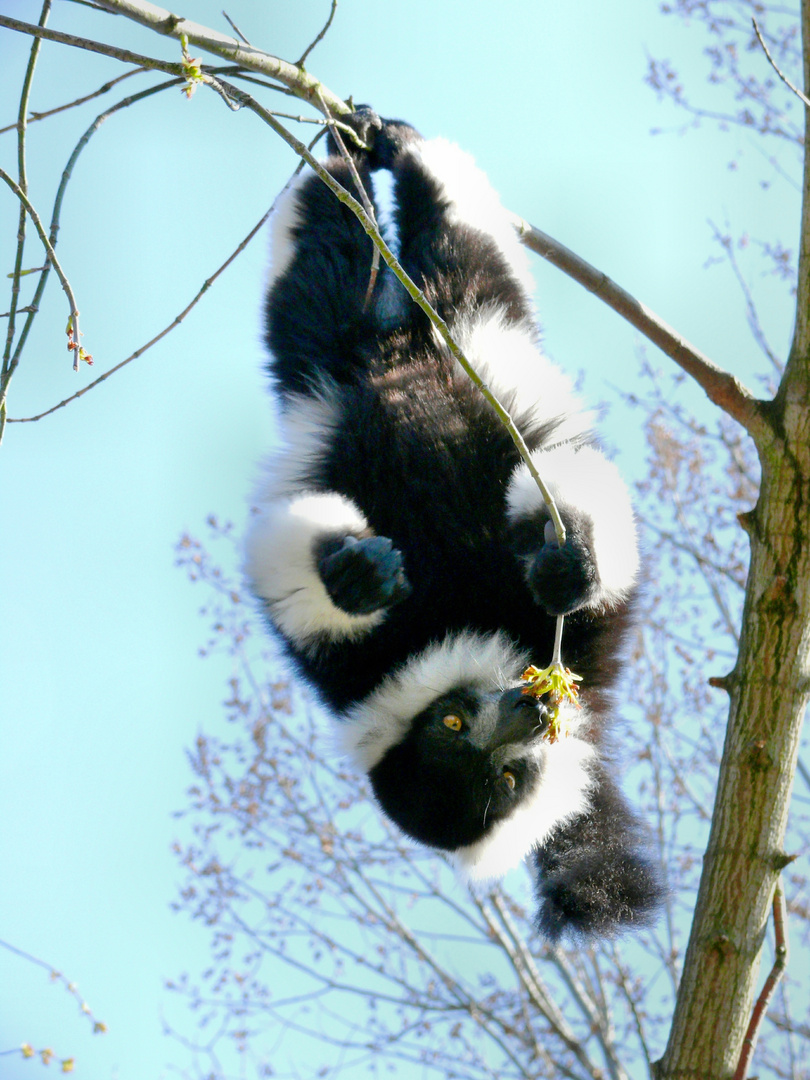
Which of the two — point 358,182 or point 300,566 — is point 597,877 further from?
point 358,182

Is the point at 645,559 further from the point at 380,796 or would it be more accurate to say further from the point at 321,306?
the point at 321,306

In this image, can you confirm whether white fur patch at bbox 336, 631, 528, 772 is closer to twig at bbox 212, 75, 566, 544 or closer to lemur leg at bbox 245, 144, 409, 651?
lemur leg at bbox 245, 144, 409, 651

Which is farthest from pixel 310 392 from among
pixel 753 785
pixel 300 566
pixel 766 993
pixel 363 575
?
pixel 766 993

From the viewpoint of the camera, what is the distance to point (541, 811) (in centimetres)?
318

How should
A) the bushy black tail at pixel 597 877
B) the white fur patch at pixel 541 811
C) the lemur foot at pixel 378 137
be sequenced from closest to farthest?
the bushy black tail at pixel 597 877 < the white fur patch at pixel 541 811 < the lemur foot at pixel 378 137

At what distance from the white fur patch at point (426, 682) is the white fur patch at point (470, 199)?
4.95 ft

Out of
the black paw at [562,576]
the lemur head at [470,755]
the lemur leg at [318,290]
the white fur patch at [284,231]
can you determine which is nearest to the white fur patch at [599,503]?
the black paw at [562,576]

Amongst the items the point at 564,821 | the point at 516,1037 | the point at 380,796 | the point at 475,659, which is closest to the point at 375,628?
the point at 475,659

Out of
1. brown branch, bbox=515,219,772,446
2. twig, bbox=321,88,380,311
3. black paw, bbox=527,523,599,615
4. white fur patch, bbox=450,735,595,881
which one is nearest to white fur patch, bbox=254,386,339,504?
twig, bbox=321,88,380,311

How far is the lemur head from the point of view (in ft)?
10.1

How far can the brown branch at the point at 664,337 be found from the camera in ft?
9.28

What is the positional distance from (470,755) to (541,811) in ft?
1.08

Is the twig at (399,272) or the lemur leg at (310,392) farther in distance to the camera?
the lemur leg at (310,392)

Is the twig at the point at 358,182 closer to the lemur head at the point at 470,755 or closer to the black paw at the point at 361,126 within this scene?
the black paw at the point at 361,126
